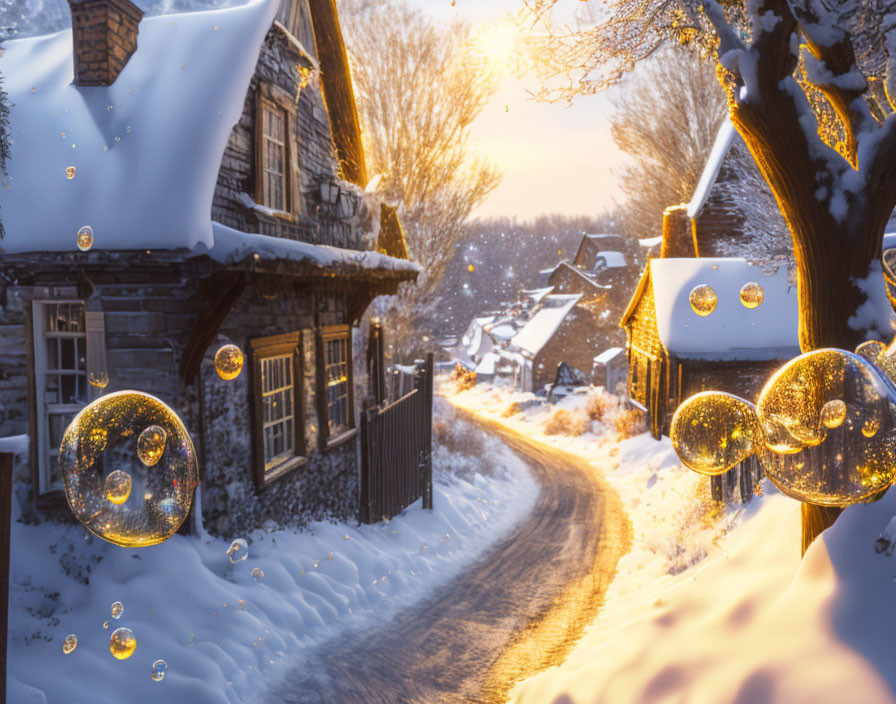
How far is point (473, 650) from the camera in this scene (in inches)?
251

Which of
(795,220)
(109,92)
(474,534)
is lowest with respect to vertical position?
(474,534)

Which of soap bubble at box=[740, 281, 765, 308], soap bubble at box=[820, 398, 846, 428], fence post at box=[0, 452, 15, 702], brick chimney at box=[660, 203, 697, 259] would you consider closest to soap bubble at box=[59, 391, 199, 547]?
fence post at box=[0, 452, 15, 702]

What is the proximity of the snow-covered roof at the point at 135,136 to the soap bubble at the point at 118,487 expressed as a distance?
2708 mm

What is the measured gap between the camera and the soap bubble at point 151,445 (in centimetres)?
369

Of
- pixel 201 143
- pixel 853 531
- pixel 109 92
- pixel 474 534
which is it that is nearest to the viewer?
pixel 853 531

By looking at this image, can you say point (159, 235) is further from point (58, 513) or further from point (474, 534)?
point (474, 534)

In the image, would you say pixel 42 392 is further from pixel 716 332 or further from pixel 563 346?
pixel 563 346

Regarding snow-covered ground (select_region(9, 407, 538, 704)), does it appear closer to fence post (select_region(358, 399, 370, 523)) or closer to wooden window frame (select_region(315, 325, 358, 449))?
fence post (select_region(358, 399, 370, 523))

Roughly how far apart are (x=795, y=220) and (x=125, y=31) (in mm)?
7358

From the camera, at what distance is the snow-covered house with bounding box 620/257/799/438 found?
14.3 metres

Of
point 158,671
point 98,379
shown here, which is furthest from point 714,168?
point 158,671

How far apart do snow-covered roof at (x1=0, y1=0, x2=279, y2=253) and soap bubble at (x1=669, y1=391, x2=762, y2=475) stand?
447cm

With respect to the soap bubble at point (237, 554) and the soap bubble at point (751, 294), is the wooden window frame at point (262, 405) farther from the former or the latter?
the soap bubble at point (751, 294)

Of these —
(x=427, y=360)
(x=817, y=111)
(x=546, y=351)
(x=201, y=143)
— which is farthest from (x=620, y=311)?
(x=201, y=143)
